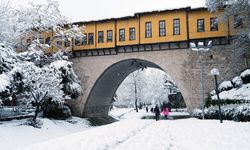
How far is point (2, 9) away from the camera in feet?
75.2

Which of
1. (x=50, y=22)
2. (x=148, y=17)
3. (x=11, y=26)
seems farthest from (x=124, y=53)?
(x=11, y=26)

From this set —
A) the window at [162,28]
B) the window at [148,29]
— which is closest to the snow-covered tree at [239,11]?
the window at [162,28]

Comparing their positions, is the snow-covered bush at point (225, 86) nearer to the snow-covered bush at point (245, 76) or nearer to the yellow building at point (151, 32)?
the snow-covered bush at point (245, 76)

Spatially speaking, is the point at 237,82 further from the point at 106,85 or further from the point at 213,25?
the point at 106,85

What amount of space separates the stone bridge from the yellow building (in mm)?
832

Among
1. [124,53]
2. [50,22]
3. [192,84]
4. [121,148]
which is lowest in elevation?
[121,148]

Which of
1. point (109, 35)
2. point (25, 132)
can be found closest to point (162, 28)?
point (109, 35)

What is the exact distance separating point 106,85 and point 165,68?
1030 centimetres

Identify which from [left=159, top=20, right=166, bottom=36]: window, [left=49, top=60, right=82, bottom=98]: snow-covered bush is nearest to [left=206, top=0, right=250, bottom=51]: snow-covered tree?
[left=159, top=20, right=166, bottom=36]: window

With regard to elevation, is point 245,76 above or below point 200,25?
below

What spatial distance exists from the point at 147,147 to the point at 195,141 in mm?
1943

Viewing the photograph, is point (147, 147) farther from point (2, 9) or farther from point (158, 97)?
point (158, 97)

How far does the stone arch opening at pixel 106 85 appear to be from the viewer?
33812 millimetres

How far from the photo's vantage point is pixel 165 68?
30.5 metres
